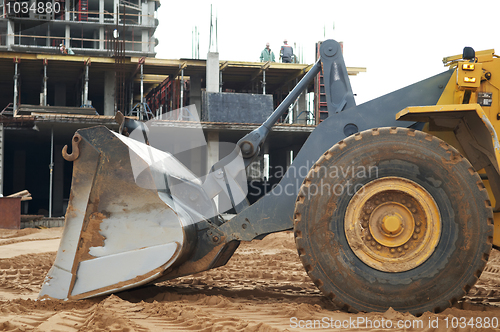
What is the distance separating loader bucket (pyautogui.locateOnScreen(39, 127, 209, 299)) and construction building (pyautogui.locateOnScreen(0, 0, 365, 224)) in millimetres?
15949

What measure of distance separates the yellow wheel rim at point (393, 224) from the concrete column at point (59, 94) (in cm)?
2850

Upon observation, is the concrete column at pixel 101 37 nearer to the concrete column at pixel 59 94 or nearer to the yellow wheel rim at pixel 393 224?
the concrete column at pixel 59 94

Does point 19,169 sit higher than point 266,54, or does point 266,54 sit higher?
point 266,54

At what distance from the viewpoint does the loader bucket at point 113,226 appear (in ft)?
12.7

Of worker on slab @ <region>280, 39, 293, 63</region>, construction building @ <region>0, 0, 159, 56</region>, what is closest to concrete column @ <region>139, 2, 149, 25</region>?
construction building @ <region>0, 0, 159, 56</region>

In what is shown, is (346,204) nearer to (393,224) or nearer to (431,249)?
(393,224)

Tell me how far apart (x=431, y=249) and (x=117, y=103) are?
24895 mm

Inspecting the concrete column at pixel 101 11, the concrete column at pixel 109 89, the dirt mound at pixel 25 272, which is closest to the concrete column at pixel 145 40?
the concrete column at pixel 101 11

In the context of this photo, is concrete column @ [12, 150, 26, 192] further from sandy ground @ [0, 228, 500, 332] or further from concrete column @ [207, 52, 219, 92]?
sandy ground @ [0, 228, 500, 332]

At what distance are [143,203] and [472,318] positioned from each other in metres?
2.63

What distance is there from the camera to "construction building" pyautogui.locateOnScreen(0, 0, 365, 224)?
21828 mm

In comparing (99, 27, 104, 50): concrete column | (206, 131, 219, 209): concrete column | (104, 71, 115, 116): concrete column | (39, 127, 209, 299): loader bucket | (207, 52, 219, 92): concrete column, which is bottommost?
(39, 127, 209, 299): loader bucket

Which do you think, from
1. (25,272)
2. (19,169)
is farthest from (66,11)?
(25,272)

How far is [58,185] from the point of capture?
82.2ft
